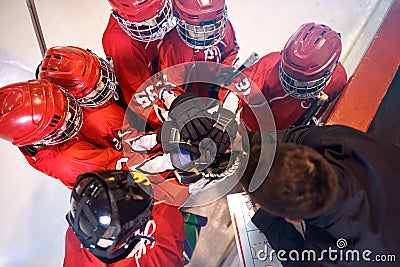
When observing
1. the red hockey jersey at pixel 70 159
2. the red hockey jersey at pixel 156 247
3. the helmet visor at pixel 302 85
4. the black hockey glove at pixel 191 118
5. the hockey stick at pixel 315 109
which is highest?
the helmet visor at pixel 302 85

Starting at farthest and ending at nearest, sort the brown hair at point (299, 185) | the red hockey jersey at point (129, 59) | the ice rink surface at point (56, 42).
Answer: the ice rink surface at point (56, 42)
the red hockey jersey at point (129, 59)
the brown hair at point (299, 185)

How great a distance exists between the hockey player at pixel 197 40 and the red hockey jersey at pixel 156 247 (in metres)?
0.34

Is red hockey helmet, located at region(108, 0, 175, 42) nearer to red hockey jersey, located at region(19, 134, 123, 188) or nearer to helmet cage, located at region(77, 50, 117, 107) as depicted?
helmet cage, located at region(77, 50, 117, 107)

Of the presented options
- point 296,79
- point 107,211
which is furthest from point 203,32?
point 107,211

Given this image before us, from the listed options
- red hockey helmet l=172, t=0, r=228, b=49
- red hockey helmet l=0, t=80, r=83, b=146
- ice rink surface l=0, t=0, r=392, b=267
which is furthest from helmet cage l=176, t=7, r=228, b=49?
ice rink surface l=0, t=0, r=392, b=267

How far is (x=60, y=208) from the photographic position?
1.39 meters

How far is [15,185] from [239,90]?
38.2 inches

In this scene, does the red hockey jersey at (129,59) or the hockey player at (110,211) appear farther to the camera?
the red hockey jersey at (129,59)

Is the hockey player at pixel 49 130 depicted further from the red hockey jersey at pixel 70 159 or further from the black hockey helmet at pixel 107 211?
the black hockey helmet at pixel 107 211

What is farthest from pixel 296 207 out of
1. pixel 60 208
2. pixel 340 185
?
pixel 60 208

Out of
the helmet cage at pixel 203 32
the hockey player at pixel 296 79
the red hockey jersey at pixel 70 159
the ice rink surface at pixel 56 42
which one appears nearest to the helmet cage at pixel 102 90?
the red hockey jersey at pixel 70 159

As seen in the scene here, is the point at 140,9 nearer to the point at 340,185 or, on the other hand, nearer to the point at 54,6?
the point at 340,185

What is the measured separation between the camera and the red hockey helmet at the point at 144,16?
803 millimetres

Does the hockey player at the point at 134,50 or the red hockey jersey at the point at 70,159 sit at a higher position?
the hockey player at the point at 134,50
